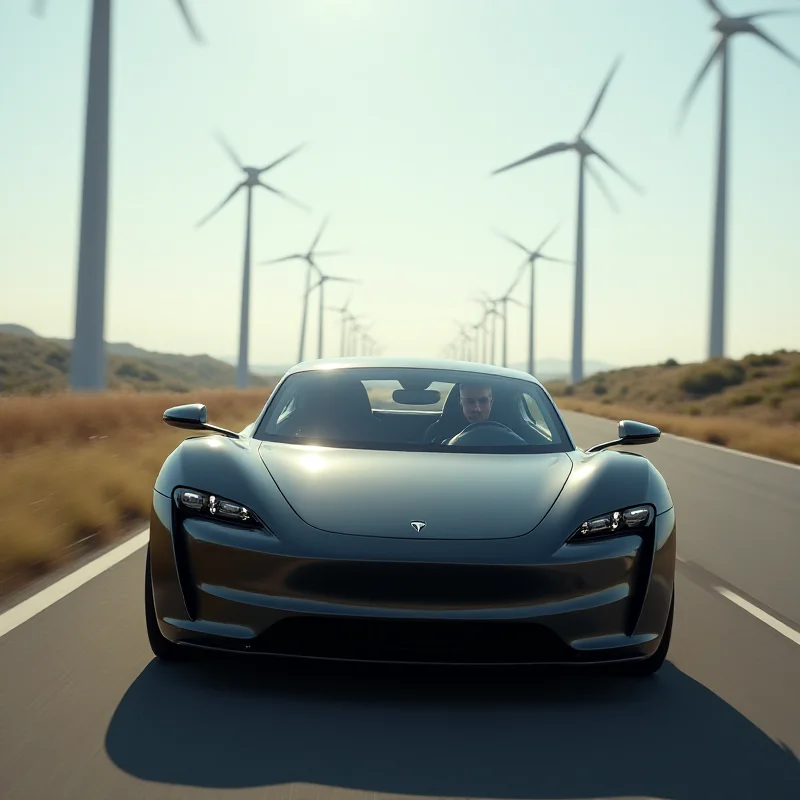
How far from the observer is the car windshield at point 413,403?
209 inches

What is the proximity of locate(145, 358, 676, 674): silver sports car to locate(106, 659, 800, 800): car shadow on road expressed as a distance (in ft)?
0.65

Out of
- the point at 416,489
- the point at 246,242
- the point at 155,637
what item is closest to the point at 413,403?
the point at 416,489

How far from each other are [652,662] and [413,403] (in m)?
2.16

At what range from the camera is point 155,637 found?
4.45 meters

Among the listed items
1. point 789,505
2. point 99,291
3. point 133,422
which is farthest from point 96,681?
point 99,291

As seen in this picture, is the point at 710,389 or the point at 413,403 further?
the point at 710,389

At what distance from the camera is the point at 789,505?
11.4 meters

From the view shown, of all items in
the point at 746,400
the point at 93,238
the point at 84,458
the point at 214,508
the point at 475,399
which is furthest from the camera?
the point at 746,400

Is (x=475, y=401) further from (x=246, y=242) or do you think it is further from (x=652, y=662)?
(x=246, y=242)

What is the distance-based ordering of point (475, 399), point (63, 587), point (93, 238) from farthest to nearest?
point (93, 238)
point (63, 587)
point (475, 399)

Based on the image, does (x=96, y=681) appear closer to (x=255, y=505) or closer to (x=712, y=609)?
(x=255, y=505)

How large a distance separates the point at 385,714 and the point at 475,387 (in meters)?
2.42

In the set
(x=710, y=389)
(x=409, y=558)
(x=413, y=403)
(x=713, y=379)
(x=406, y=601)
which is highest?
(x=713, y=379)

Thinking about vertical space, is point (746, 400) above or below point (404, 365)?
above
